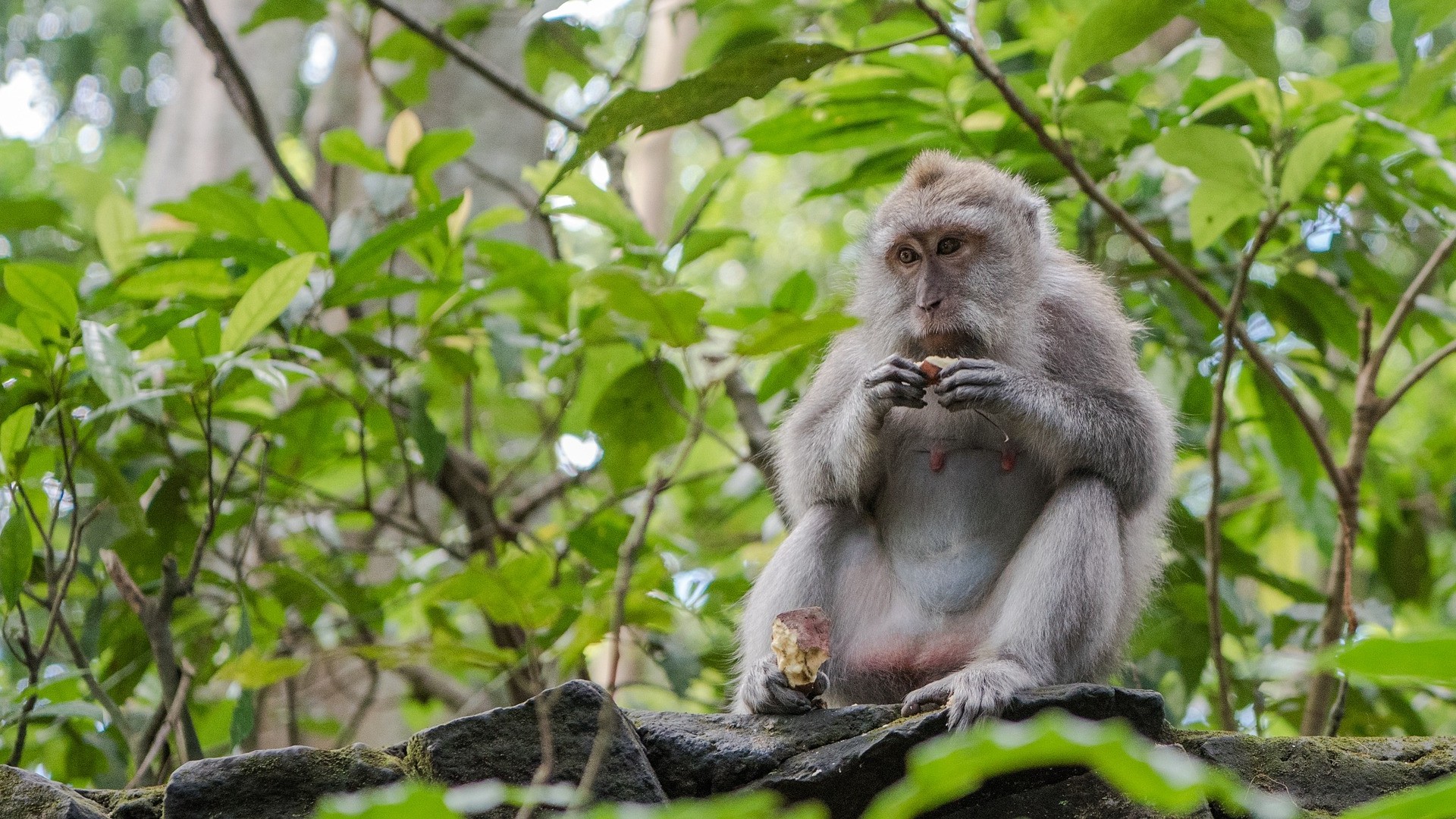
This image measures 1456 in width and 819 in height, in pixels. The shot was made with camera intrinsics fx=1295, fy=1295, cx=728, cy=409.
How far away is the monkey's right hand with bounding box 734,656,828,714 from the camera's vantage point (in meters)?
3.59

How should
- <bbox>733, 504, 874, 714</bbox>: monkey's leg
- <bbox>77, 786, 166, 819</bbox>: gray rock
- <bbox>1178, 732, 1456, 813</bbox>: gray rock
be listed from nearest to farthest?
<bbox>77, 786, 166, 819</bbox>: gray rock, <bbox>1178, 732, 1456, 813</bbox>: gray rock, <bbox>733, 504, 874, 714</bbox>: monkey's leg

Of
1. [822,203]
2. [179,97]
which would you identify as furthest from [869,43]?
[822,203]

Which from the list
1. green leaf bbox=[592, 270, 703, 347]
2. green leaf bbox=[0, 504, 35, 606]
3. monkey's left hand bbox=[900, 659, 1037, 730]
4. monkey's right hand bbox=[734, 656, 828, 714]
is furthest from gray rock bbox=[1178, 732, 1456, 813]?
green leaf bbox=[0, 504, 35, 606]

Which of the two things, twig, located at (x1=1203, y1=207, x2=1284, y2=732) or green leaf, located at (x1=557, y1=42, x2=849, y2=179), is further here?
twig, located at (x1=1203, y1=207, x2=1284, y2=732)

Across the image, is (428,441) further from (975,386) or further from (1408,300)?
A: (1408,300)

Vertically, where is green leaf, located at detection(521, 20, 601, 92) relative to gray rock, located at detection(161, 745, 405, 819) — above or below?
above

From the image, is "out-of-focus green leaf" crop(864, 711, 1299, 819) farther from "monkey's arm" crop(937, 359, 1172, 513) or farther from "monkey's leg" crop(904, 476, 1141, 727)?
"monkey's arm" crop(937, 359, 1172, 513)

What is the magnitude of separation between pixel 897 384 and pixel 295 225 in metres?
2.39

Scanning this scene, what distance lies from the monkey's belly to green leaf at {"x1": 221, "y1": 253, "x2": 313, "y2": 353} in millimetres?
2131

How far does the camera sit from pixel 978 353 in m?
4.51

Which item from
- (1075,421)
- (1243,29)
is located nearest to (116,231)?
(1075,421)

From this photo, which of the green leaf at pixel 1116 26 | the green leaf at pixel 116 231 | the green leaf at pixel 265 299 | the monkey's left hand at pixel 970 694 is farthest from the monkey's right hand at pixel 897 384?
the green leaf at pixel 116 231

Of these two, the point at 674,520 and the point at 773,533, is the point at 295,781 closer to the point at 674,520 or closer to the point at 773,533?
the point at 773,533

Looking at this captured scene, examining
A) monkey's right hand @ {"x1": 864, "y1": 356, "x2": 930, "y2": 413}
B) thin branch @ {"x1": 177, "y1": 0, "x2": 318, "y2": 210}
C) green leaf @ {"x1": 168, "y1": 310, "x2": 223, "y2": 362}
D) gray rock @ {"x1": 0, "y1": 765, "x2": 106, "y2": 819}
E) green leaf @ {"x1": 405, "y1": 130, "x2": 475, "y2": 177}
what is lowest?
gray rock @ {"x1": 0, "y1": 765, "x2": 106, "y2": 819}
